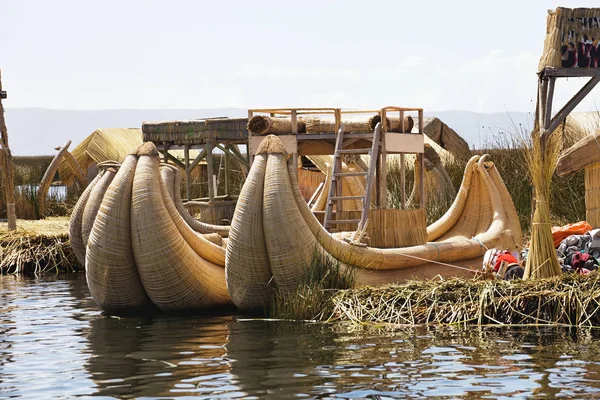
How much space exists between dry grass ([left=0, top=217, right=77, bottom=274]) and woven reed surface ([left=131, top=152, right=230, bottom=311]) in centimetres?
667

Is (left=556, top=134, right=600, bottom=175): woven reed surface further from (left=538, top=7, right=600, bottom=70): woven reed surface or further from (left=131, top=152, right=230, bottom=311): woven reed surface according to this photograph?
(left=131, top=152, right=230, bottom=311): woven reed surface

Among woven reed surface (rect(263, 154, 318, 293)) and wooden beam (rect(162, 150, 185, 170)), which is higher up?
wooden beam (rect(162, 150, 185, 170))

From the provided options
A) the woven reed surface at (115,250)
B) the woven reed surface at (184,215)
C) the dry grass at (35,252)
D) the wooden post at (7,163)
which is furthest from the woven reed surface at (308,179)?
the woven reed surface at (115,250)

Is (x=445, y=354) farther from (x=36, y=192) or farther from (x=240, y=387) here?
(x=36, y=192)

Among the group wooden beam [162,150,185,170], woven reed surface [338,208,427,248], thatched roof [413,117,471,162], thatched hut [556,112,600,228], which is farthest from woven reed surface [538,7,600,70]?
thatched roof [413,117,471,162]

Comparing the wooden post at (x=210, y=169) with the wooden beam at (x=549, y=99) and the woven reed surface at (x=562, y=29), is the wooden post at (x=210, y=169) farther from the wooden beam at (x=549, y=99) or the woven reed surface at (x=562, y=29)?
the woven reed surface at (x=562, y=29)

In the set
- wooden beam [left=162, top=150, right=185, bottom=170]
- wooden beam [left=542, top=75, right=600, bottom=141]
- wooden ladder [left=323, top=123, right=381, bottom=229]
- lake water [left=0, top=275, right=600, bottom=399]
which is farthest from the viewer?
wooden beam [left=162, top=150, right=185, bottom=170]

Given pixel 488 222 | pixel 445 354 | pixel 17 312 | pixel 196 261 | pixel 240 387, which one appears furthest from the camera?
pixel 488 222

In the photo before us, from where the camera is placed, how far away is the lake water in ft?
24.3

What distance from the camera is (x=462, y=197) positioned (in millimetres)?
14398

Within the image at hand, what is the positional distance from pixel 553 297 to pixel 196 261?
3.54m

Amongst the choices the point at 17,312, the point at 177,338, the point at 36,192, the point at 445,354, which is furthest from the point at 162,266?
the point at 36,192

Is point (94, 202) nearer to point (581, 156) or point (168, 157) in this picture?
point (581, 156)

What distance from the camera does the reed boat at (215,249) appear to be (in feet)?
34.6
